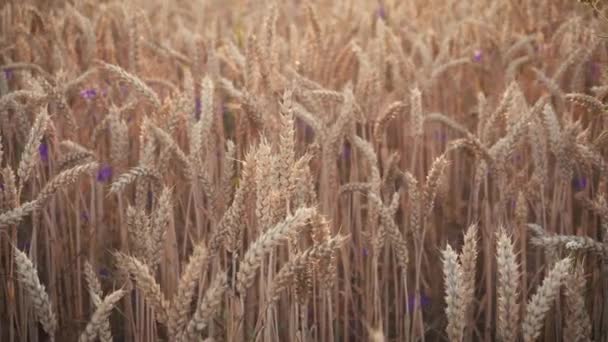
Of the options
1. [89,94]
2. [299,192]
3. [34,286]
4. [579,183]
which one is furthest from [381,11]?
[34,286]

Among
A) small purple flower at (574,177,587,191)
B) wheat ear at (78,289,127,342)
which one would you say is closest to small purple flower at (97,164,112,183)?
wheat ear at (78,289,127,342)

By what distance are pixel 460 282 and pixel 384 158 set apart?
133cm

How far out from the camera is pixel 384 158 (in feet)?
8.34

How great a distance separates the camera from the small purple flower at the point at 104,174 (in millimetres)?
2485

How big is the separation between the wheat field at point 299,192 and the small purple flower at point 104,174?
1 centimetres

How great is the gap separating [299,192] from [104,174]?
1168mm

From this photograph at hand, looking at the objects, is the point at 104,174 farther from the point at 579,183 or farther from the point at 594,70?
the point at 594,70

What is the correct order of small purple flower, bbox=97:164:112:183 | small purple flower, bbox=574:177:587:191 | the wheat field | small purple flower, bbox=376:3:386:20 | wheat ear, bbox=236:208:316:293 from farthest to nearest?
small purple flower, bbox=376:3:386:20 < small purple flower, bbox=574:177:587:191 < small purple flower, bbox=97:164:112:183 < the wheat field < wheat ear, bbox=236:208:316:293

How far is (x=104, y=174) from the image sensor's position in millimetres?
2564

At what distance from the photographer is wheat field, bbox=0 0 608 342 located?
1358mm

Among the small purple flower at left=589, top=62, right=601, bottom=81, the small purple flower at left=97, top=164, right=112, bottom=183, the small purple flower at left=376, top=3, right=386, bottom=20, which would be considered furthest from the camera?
the small purple flower at left=376, top=3, right=386, bottom=20

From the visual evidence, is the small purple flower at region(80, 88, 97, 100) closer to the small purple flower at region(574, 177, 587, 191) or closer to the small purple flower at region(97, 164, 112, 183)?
the small purple flower at region(97, 164, 112, 183)

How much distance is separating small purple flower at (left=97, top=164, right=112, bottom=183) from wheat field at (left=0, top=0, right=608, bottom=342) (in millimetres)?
13

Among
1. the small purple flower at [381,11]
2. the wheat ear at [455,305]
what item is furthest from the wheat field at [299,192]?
the small purple flower at [381,11]
